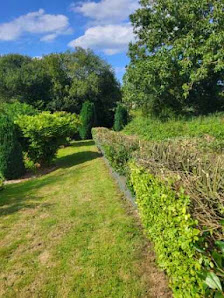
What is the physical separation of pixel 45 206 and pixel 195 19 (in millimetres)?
11835

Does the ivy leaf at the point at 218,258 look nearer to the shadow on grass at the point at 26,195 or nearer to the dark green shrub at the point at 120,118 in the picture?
the shadow on grass at the point at 26,195

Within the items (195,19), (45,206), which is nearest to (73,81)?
(195,19)

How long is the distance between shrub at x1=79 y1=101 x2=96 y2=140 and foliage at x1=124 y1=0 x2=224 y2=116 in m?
2.88

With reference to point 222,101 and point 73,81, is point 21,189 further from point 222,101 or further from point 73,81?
point 73,81

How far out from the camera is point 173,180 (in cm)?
226

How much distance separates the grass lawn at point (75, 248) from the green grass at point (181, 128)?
5799 mm

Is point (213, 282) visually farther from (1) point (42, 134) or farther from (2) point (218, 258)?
(1) point (42, 134)

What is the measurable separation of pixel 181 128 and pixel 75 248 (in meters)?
9.09

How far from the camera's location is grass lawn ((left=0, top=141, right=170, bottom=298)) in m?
2.58

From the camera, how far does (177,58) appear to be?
12406 millimetres

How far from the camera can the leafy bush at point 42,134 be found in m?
7.68

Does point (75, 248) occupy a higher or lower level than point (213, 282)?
lower

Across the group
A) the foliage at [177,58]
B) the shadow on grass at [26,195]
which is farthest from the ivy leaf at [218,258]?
the foliage at [177,58]

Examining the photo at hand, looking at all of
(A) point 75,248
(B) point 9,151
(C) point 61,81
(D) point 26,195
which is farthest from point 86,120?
(A) point 75,248
